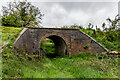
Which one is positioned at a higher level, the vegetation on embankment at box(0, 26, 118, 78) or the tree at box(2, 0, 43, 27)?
the tree at box(2, 0, 43, 27)

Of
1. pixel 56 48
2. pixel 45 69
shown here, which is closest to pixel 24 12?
pixel 56 48

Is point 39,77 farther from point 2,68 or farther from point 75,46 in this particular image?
point 75,46

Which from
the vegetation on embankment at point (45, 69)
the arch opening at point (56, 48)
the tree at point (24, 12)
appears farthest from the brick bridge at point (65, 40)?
the tree at point (24, 12)

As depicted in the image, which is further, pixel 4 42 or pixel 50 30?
pixel 50 30

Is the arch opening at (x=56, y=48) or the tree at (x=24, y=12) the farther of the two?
the tree at (x=24, y=12)

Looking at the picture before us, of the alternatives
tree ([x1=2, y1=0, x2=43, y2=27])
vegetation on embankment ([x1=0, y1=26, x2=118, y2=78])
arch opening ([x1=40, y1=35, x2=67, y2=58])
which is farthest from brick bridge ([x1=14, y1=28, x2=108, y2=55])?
A: tree ([x1=2, y1=0, x2=43, y2=27])

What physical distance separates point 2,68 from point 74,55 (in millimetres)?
8430

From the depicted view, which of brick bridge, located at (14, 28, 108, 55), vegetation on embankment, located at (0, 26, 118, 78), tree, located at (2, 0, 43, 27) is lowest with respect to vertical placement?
vegetation on embankment, located at (0, 26, 118, 78)

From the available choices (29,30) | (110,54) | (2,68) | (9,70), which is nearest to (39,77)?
(9,70)

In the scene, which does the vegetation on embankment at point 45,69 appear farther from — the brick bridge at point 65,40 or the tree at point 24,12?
the tree at point 24,12

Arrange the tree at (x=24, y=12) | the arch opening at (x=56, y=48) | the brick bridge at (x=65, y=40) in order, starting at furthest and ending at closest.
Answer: the tree at (x=24, y=12), the arch opening at (x=56, y=48), the brick bridge at (x=65, y=40)

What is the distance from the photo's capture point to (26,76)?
513 centimetres

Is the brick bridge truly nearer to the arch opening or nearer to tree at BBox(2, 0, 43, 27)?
the arch opening

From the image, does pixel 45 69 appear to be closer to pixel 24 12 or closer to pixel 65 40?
pixel 65 40
